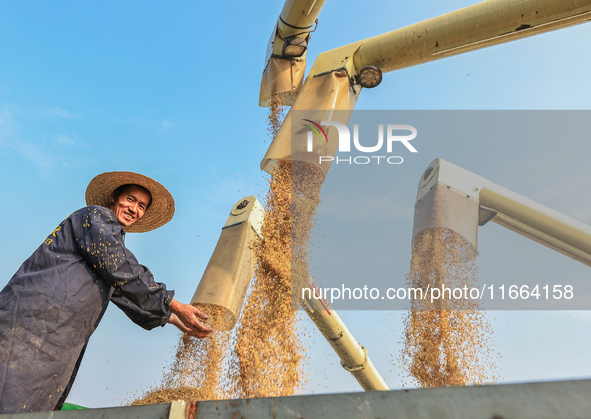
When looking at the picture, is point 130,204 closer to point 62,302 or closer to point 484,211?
point 62,302

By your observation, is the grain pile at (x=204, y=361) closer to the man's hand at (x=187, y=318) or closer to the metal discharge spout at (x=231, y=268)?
the metal discharge spout at (x=231, y=268)

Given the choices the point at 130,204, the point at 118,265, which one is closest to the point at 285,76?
the point at 130,204

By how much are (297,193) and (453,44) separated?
1.41 m

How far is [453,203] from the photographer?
10.1ft

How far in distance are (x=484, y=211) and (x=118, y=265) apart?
276cm

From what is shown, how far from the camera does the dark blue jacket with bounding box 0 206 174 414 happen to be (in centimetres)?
143

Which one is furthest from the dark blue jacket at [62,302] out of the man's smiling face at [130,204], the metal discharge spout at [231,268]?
the metal discharge spout at [231,268]

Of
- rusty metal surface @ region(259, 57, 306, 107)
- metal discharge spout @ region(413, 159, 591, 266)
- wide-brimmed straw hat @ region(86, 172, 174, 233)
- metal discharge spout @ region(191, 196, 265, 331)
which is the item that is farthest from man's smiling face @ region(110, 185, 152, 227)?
metal discharge spout @ region(413, 159, 591, 266)

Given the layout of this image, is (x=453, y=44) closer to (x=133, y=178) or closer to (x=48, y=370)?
(x=133, y=178)

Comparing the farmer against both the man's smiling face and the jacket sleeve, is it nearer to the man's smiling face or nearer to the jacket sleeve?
the jacket sleeve

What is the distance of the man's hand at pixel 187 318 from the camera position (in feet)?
6.15

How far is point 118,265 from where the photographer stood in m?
1.64

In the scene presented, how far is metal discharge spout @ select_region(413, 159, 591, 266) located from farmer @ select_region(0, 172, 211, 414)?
196 centimetres

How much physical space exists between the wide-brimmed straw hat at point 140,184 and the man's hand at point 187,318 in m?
0.71
